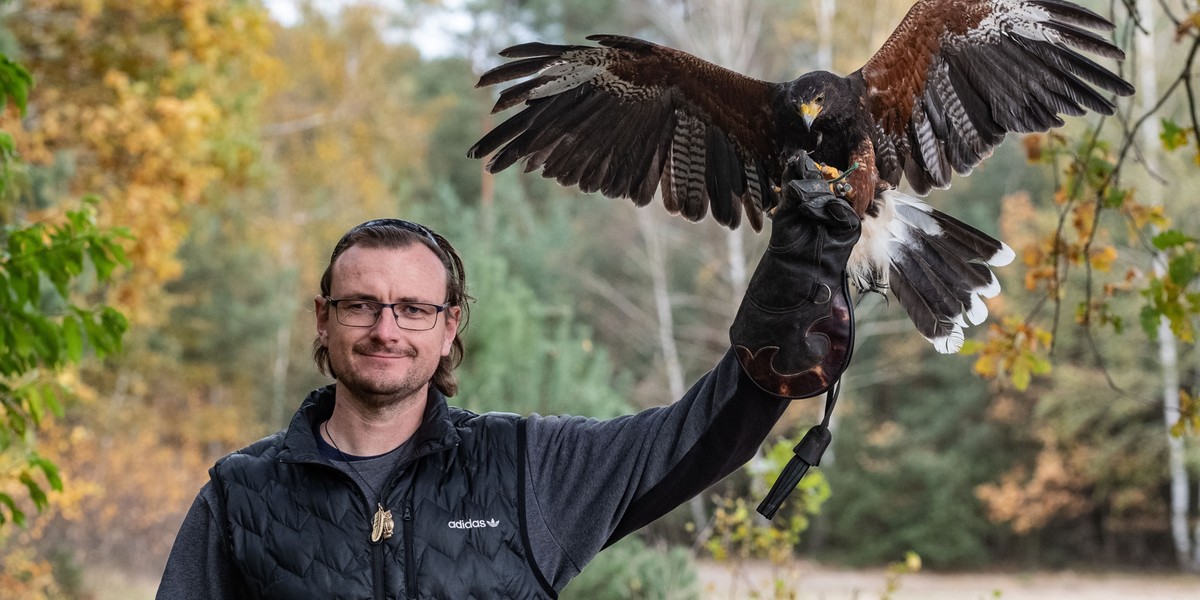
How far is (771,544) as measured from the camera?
15.0 ft

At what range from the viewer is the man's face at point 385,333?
1842mm

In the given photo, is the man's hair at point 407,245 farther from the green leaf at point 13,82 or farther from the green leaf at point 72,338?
the green leaf at point 13,82

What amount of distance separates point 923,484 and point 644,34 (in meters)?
9.25

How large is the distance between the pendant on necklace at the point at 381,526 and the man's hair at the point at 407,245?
0.94 ft

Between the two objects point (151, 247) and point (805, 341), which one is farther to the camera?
point (151, 247)

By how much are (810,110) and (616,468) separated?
0.99m

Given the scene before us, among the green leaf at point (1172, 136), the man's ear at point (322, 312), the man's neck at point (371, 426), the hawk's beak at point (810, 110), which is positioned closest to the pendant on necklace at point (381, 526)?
the man's neck at point (371, 426)

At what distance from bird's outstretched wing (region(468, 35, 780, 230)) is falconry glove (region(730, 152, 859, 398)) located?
1.05m

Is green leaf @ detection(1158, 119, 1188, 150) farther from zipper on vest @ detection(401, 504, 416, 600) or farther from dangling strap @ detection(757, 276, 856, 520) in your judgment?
zipper on vest @ detection(401, 504, 416, 600)

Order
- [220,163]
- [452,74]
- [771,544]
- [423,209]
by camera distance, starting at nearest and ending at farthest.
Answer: [771,544] < [220,163] < [423,209] < [452,74]

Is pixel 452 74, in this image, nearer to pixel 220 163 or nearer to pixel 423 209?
pixel 423 209

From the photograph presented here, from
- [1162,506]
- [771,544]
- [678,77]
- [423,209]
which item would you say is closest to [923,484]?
[1162,506]

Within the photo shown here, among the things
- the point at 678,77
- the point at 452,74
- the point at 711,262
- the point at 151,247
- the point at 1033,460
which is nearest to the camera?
the point at 678,77

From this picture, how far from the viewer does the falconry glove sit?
5.35 ft
